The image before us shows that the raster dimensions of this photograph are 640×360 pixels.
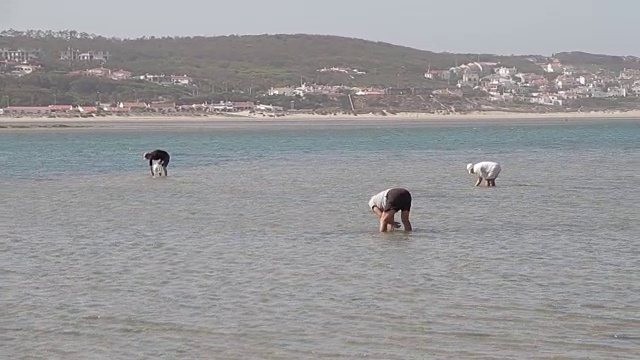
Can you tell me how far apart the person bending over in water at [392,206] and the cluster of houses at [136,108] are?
394 feet

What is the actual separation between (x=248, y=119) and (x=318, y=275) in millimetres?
128552

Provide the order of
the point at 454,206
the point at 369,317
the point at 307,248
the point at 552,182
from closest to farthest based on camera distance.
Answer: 1. the point at 369,317
2. the point at 307,248
3. the point at 454,206
4. the point at 552,182

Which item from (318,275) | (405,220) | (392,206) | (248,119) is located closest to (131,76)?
(248,119)

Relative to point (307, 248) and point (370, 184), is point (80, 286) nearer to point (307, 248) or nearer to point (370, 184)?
point (307, 248)

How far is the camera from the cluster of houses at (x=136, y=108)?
134 meters

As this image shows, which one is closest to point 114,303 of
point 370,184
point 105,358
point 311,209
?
point 105,358

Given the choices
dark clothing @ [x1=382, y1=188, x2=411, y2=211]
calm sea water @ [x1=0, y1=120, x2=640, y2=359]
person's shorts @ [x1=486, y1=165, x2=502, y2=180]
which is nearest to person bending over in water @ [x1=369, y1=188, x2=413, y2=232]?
dark clothing @ [x1=382, y1=188, x2=411, y2=211]

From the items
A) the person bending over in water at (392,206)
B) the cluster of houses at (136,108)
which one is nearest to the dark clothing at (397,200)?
the person bending over in water at (392,206)

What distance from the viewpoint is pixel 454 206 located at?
21.7 m

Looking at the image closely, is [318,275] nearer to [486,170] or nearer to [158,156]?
[486,170]

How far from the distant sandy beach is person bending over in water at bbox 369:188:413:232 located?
9091 centimetres

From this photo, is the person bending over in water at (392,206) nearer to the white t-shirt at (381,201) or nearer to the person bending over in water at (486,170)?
the white t-shirt at (381,201)

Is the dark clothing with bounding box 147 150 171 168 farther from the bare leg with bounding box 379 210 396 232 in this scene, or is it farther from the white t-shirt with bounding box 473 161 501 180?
the bare leg with bounding box 379 210 396 232

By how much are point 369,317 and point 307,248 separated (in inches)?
196
